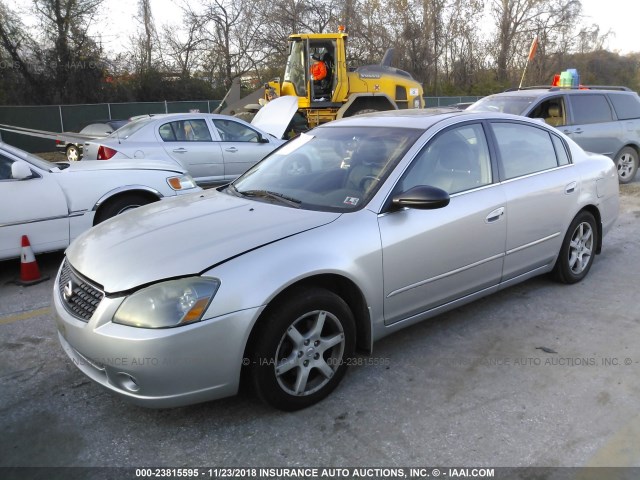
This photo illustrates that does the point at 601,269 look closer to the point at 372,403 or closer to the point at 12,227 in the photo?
the point at 372,403

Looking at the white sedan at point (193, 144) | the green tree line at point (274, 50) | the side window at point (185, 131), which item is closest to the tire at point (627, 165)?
the white sedan at point (193, 144)

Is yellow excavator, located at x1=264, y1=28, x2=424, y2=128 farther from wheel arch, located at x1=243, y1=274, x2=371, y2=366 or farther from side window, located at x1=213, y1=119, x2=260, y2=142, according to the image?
wheel arch, located at x1=243, y1=274, x2=371, y2=366

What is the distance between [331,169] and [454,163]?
860 mm

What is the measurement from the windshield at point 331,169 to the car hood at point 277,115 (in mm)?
8984

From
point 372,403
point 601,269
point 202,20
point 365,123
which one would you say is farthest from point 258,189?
point 202,20

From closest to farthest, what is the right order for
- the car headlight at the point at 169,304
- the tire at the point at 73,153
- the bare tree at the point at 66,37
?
the car headlight at the point at 169,304, the tire at the point at 73,153, the bare tree at the point at 66,37

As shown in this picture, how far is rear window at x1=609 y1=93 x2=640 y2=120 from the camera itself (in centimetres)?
946

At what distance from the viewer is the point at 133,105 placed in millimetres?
23500

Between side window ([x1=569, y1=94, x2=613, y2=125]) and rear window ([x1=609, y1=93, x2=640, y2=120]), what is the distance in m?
0.24

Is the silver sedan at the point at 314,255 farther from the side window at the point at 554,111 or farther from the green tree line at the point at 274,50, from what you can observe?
the green tree line at the point at 274,50

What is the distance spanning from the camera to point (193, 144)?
346 inches

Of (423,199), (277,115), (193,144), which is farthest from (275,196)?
(277,115)

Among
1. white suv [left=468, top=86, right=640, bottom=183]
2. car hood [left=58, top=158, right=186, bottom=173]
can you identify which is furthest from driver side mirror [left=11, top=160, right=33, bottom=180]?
white suv [left=468, top=86, right=640, bottom=183]

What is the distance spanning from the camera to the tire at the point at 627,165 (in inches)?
384
